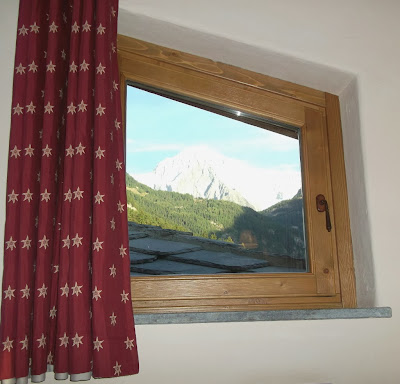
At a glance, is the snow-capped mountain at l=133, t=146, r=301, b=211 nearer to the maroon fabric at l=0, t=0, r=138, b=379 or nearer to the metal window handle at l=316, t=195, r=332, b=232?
the metal window handle at l=316, t=195, r=332, b=232

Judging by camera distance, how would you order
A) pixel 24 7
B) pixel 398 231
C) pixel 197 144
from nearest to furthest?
1. pixel 24 7
2. pixel 398 231
3. pixel 197 144

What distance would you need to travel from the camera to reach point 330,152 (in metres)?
1.77

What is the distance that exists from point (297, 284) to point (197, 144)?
63cm

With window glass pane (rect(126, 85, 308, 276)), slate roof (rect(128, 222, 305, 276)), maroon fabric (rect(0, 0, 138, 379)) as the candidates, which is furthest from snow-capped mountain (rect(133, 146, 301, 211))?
maroon fabric (rect(0, 0, 138, 379))

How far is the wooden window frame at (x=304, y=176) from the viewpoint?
160 cm

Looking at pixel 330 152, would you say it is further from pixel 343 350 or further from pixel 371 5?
pixel 343 350

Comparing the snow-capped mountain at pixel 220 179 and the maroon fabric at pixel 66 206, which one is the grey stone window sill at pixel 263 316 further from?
the snow-capped mountain at pixel 220 179

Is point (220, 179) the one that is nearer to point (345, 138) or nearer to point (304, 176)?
point (304, 176)

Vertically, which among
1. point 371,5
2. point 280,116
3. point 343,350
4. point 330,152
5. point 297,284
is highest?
point 371,5

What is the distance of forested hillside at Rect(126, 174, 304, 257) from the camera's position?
1715mm

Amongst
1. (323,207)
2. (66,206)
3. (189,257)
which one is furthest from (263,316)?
(66,206)

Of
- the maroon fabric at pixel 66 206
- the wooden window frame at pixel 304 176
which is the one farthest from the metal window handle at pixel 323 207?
the maroon fabric at pixel 66 206

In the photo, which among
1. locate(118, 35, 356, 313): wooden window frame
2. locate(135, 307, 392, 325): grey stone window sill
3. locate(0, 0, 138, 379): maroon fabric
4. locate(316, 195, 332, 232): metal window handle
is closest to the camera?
locate(0, 0, 138, 379): maroon fabric

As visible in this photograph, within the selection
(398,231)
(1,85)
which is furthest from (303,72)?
(1,85)
